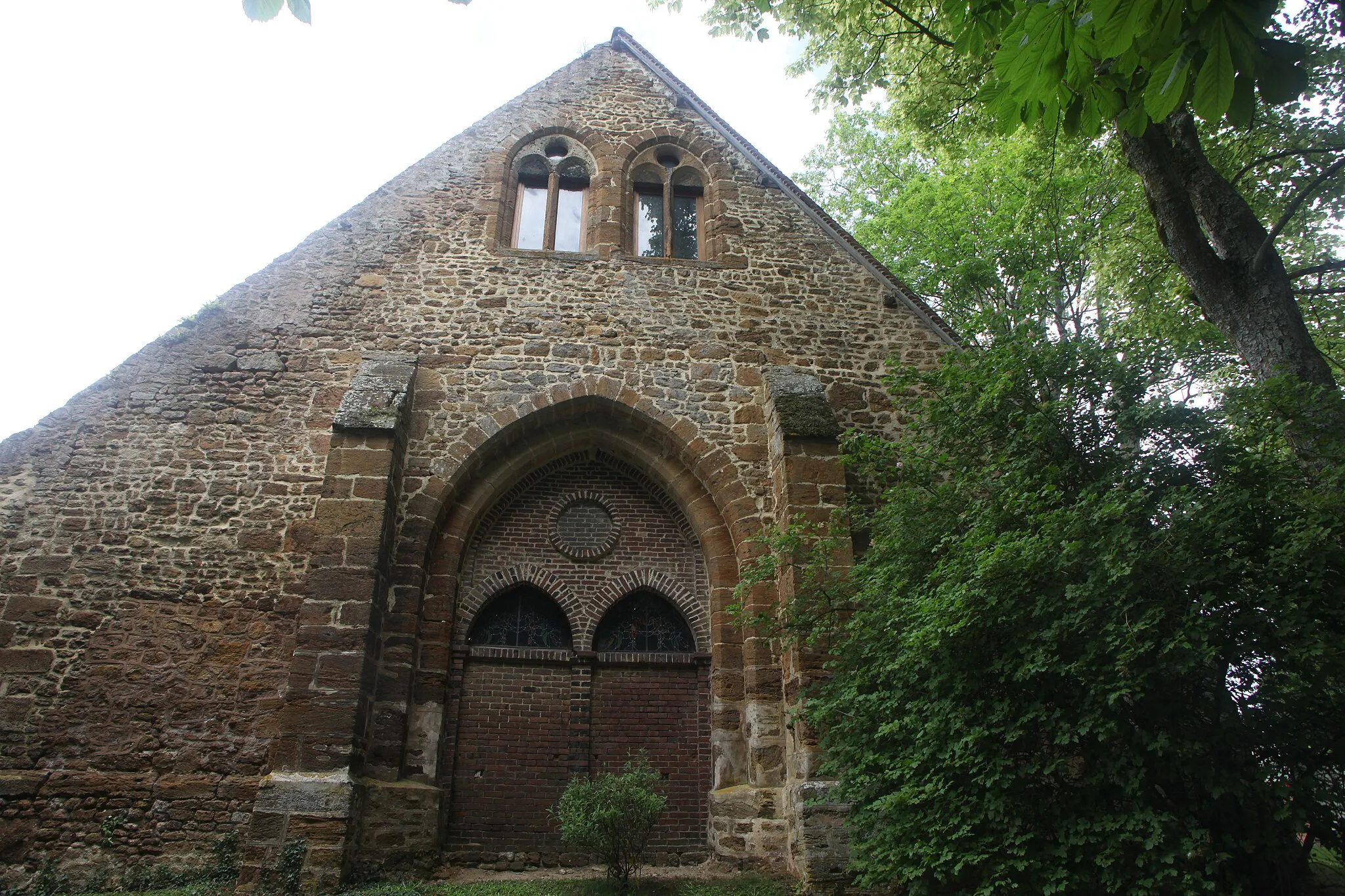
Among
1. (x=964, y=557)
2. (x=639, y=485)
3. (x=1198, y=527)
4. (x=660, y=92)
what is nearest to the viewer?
(x=1198, y=527)

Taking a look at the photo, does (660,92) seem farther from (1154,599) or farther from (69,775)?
(69,775)

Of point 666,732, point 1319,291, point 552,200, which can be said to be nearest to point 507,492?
point 666,732

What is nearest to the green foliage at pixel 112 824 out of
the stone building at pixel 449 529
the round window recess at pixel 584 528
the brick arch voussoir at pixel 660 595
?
the stone building at pixel 449 529

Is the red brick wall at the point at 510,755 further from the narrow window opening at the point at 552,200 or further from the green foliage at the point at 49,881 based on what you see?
the narrow window opening at the point at 552,200

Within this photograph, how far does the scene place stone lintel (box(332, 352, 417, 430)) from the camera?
8.61m

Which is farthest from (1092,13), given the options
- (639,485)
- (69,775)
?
(69,775)

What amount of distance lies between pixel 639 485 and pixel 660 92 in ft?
19.7

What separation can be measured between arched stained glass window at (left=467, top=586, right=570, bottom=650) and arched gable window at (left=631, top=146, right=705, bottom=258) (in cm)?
464

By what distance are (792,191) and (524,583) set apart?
20.6ft

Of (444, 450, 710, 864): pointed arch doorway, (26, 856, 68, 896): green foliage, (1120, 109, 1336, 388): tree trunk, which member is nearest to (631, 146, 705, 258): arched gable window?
(444, 450, 710, 864): pointed arch doorway

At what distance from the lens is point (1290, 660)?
492 cm

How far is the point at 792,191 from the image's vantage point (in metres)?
11.5

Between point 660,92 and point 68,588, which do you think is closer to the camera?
point 68,588

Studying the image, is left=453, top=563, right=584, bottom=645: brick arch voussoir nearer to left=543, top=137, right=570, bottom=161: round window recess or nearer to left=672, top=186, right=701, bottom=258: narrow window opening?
left=672, top=186, right=701, bottom=258: narrow window opening
